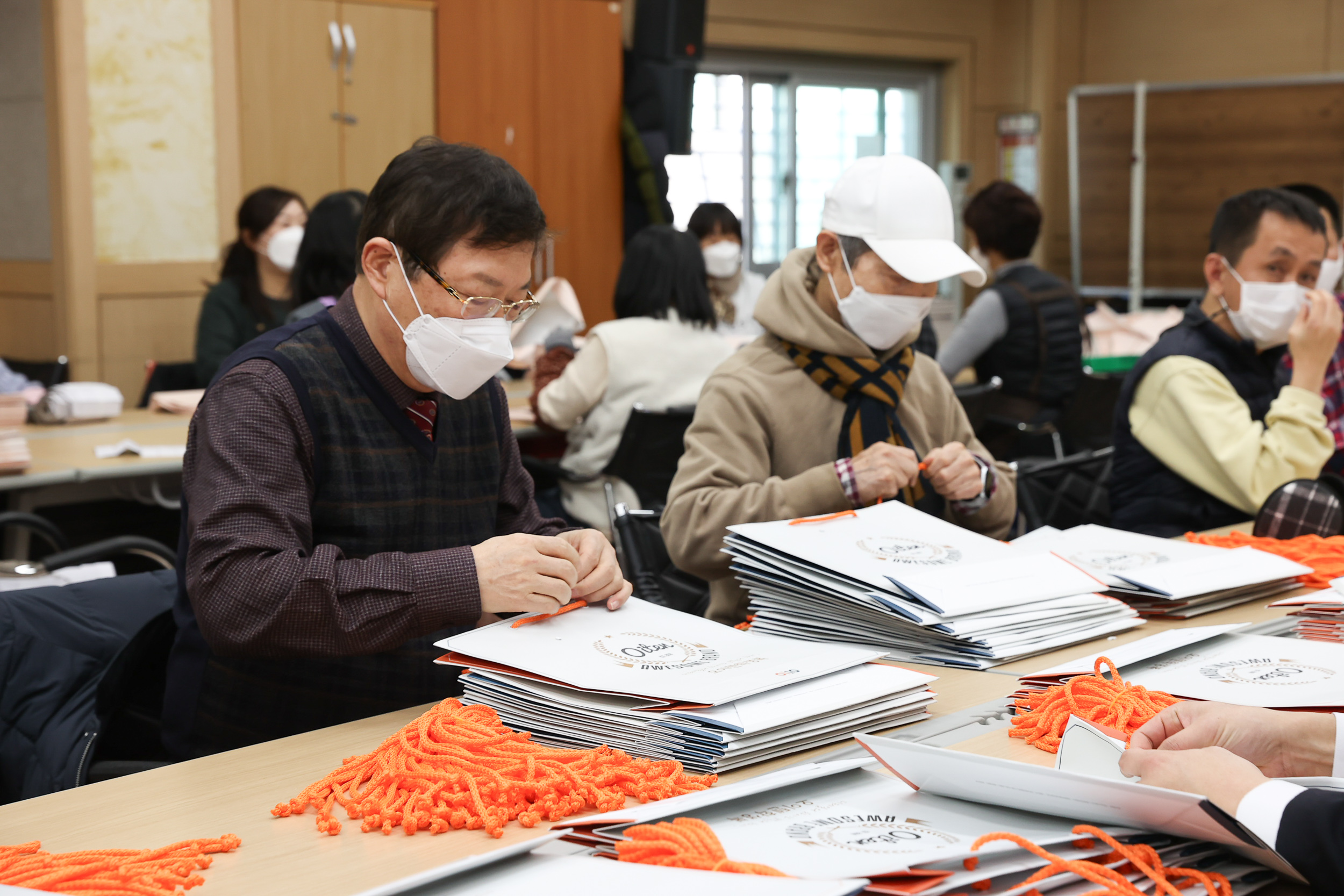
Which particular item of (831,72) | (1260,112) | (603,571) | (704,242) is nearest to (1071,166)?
(1260,112)

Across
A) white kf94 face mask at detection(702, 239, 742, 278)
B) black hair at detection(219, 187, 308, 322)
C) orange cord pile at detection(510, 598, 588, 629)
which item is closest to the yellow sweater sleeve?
orange cord pile at detection(510, 598, 588, 629)

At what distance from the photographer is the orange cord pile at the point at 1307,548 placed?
1.84 metres

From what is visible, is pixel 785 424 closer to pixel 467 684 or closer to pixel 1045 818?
pixel 467 684

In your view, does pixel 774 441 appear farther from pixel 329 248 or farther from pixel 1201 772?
pixel 329 248

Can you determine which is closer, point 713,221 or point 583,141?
point 713,221

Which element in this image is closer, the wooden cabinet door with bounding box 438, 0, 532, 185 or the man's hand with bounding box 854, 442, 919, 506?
the man's hand with bounding box 854, 442, 919, 506

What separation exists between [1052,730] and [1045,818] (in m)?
0.26

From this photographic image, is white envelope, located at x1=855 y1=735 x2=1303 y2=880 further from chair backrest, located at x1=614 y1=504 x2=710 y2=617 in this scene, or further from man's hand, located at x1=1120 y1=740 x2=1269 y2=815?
chair backrest, located at x1=614 y1=504 x2=710 y2=617

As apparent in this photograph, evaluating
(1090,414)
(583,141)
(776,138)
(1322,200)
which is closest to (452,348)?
(1090,414)

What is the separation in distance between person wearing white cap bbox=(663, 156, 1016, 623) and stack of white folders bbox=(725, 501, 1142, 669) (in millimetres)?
250

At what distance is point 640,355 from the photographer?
11.1 ft

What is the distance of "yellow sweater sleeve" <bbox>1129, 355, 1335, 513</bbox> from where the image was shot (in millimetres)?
2342

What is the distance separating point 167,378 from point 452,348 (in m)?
3.06

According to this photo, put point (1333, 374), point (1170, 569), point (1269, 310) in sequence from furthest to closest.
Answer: point (1333, 374) < point (1269, 310) < point (1170, 569)
